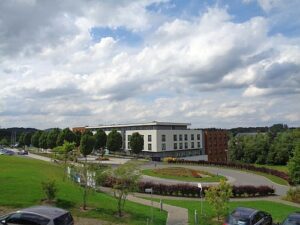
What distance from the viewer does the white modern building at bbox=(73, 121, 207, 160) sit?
375ft

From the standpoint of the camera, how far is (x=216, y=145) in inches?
5600

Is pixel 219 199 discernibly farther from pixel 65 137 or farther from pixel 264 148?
pixel 264 148

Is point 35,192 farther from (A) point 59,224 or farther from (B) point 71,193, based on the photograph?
(A) point 59,224

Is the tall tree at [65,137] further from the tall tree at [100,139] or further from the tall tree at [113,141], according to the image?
the tall tree at [113,141]

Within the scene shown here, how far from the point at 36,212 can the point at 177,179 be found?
147 ft

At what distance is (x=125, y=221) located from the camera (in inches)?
884

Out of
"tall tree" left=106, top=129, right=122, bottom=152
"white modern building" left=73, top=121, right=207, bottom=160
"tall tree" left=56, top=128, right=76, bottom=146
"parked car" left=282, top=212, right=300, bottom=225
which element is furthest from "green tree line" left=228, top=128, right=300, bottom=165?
"parked car" left=282, top=212, right=300, bottom=225

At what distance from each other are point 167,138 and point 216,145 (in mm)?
31725

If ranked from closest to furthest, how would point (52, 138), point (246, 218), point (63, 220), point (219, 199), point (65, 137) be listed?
point (63, 220) < point (246, 218) < point (219, 199) < point (65, 137) < point (52, 138)

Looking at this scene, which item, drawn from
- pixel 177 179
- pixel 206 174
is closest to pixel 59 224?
pixel 177 179

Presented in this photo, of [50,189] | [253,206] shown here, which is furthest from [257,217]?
[253,206]

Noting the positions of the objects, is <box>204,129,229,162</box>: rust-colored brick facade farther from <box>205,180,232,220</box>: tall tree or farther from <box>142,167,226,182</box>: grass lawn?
<box>205,180,232,220</box>: tall tree

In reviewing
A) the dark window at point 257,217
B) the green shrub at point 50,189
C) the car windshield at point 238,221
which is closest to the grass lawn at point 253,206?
the dark window at point 257,217

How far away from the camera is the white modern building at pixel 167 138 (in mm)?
114438
